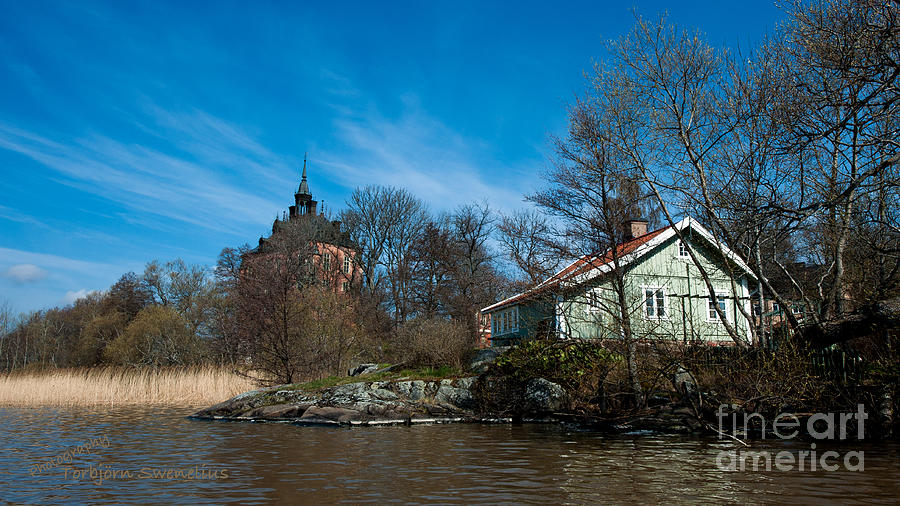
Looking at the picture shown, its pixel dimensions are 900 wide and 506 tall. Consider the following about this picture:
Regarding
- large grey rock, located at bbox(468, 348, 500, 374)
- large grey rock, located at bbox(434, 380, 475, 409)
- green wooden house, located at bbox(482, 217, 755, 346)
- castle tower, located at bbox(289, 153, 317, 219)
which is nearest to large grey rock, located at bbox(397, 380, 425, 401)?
large grey rock, located at bbox(434, 380, 475, 409)

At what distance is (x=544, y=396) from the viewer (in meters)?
15.5

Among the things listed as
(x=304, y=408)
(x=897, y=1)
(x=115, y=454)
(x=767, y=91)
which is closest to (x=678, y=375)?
(x=767, y=91)

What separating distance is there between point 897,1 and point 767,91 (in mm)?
6786

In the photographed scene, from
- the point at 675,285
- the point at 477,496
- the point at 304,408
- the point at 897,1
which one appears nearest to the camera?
the point at 477,496

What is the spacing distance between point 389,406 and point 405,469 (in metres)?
7.67

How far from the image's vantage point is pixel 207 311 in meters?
36.2

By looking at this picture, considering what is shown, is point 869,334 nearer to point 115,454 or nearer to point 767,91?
point 767,91

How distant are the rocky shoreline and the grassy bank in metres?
5.16

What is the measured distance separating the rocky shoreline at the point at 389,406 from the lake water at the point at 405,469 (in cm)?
205

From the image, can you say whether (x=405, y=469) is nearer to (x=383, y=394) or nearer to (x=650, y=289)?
(x=383, y=394)

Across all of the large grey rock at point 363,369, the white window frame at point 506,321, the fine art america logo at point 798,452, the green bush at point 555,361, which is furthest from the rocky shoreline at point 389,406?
the white window frame at point 506,321

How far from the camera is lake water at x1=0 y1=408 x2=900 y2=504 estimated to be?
6332 millimetres

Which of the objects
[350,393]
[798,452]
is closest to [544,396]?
[350,393]

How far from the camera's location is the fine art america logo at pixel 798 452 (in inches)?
313
